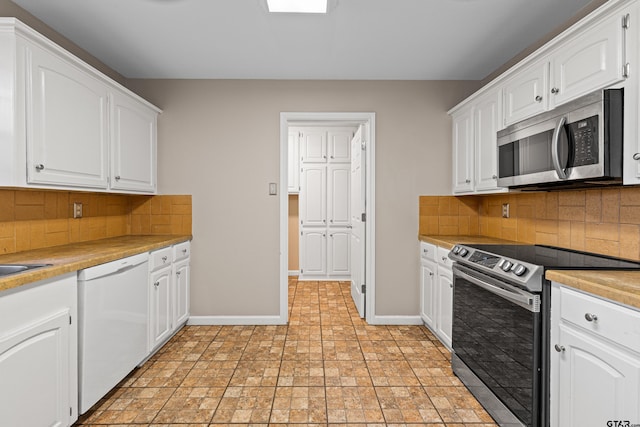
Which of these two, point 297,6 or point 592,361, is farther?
point 297,6

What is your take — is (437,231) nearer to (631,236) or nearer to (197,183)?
(631,236)

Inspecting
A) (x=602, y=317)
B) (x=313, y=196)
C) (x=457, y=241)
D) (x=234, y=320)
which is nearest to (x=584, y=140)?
(x=602, y=317)

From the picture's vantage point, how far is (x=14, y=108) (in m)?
1.69

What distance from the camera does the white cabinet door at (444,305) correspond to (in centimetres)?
261

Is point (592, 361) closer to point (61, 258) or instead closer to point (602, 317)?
point (602, 317)

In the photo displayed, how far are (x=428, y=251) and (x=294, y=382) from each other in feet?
5.35

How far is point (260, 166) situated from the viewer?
3371mm

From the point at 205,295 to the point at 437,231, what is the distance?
7.78 feet

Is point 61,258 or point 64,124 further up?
point 64,124

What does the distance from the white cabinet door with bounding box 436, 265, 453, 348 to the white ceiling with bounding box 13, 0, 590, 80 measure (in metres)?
1.78

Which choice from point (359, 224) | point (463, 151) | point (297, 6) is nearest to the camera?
point (297, 6)

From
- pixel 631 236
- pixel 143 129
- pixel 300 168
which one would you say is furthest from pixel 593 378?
pixel 300 168

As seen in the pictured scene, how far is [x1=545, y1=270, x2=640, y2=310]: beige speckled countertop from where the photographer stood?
1150mm

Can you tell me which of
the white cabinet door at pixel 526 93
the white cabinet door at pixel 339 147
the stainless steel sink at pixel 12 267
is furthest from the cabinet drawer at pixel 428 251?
the stainless steel sink at pixel 12 267
